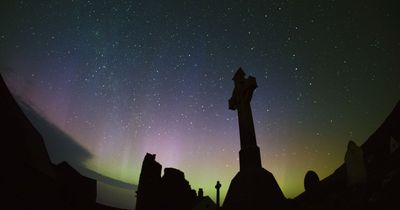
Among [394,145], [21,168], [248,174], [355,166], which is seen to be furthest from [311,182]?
[21,168]

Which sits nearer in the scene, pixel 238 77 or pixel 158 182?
pixel 238 77

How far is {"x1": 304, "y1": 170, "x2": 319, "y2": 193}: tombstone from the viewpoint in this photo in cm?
620

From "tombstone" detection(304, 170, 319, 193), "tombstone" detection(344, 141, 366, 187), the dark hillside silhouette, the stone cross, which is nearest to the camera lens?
"tombstone" detection(344, 141, 366, 187)

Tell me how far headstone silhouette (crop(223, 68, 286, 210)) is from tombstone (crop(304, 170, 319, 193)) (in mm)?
788

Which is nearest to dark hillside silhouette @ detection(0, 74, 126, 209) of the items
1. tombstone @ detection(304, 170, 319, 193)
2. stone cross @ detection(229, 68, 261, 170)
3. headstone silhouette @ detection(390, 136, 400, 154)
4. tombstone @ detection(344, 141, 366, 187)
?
stone cross @ detection(229, 68, 261, 170)

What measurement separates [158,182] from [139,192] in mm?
1731

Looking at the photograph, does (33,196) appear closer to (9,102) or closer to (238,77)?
(9,102)

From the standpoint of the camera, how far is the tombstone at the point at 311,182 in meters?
6.20

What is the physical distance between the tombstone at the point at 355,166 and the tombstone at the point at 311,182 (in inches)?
66.5

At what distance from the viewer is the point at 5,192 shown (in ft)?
22.7

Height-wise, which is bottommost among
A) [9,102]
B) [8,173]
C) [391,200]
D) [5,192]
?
[391,200]

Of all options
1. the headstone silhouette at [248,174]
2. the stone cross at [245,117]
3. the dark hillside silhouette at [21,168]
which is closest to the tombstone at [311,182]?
the headstone silhouette at [248,174]

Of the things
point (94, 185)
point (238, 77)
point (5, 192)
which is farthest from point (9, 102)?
point (94, 185)

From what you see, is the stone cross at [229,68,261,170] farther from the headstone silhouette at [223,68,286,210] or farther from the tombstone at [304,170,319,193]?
the tombstone at [304,170,319,193]
